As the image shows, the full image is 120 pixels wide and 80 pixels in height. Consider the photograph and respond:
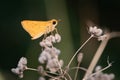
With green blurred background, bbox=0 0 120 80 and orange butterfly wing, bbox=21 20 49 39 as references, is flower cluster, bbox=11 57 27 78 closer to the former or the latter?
orange butterfly wing, bbox=21 20 49 39

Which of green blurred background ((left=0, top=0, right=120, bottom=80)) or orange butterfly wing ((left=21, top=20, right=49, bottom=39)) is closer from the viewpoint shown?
orange butterfly wing ((left=21, top=20, right=49, bottom=39))

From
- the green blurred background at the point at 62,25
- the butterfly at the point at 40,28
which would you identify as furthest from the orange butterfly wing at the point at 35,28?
the green blurred background at the point at 62,25

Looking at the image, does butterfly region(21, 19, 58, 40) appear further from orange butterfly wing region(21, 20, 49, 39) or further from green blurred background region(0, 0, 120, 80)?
green blurred background region(0, 0, 120, 80)

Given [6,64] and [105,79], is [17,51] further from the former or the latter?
[105,79]

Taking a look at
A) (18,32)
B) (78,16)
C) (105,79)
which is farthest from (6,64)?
(105,79)

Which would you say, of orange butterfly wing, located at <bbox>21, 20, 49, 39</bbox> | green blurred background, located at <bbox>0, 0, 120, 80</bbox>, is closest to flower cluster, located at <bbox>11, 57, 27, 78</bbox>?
orange butterfly wing, located at <bbox>21, 20, 49, 39</bbox>

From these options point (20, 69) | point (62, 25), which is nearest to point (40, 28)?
point (20, 69)

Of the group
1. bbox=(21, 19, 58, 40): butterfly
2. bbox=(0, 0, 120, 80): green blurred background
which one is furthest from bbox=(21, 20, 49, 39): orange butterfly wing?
bbox=(0, 0, 120, 80): green blurred background

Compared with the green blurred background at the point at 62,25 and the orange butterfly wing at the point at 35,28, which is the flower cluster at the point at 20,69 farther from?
the green blurred background at the point at 62,25

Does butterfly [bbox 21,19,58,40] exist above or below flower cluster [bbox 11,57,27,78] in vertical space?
above
